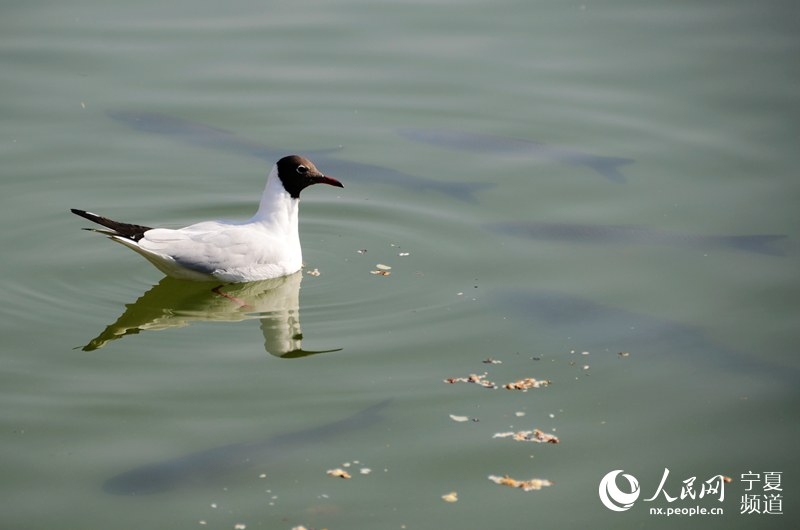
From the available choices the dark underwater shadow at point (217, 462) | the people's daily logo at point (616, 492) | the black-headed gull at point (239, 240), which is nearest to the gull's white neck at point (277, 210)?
the black-headed gull at point (239, 240)

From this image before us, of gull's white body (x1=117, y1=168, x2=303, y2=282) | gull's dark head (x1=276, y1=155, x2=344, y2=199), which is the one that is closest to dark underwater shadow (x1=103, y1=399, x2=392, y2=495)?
gull's white body (x1=117, y1=168, x2=303, y2=282)

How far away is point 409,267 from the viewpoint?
8570mm

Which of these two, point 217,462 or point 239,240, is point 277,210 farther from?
point 217,462

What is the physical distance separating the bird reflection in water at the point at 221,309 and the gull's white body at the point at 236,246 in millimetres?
85

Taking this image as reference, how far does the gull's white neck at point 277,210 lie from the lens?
8633 millimetres

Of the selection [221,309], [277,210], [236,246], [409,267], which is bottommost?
[221,309]

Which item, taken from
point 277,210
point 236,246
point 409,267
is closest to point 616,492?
point 409,267

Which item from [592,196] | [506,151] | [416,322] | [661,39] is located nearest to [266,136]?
[506,151]

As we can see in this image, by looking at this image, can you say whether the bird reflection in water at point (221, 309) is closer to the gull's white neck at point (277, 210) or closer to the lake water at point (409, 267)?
the lake water at point (409, 267)

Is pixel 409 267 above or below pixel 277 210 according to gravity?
below

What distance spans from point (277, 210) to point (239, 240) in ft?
1.30

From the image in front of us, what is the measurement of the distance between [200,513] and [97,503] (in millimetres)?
497

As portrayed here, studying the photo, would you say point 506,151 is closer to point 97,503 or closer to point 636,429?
point 636,429

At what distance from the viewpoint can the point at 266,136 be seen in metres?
10.9
